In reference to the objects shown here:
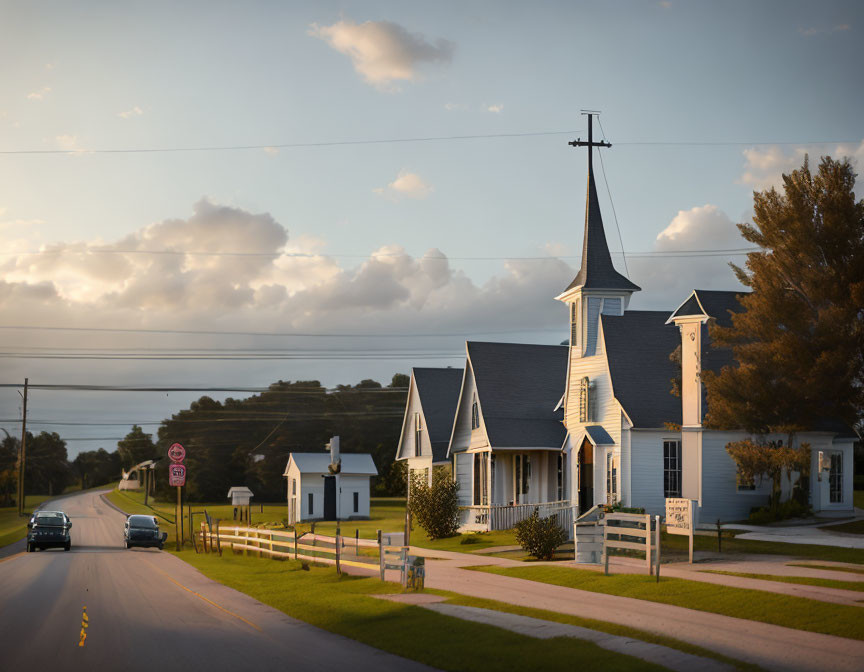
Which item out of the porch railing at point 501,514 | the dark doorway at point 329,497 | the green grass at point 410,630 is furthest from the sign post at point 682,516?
the dark doorway at point 329,497

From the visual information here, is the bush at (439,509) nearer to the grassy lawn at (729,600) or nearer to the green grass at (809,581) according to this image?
the grassy lawn at (729,600)

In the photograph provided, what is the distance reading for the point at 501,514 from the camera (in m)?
41.0

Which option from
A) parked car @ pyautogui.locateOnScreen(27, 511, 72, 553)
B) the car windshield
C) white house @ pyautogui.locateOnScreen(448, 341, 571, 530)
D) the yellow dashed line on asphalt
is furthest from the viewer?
the car windshield

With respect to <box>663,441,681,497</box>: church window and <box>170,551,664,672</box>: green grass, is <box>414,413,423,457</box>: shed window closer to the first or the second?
<box>663,441,681,497</box>: church window

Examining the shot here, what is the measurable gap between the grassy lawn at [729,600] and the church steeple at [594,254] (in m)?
19.7

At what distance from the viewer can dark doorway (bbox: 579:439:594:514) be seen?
132ft

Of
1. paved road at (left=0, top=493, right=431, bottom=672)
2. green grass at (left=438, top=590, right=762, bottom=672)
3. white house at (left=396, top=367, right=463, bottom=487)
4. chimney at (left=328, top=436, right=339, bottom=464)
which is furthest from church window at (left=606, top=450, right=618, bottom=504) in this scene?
chimney at (left=328, top=436, right=339, bottom=464)

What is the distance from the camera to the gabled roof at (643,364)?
37094 millimetres

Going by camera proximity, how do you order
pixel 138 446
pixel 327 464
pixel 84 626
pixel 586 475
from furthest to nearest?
pixel 138 446 < pixel 327 464 < pixel 586 475 < pixel 84 626

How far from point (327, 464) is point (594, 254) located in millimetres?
31348

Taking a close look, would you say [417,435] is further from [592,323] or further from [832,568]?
[832,568]

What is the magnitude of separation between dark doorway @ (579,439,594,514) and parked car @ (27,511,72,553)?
74.3ft

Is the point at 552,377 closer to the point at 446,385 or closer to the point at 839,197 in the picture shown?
the point at 446,385

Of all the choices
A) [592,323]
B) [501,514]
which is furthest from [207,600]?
[592,323]
